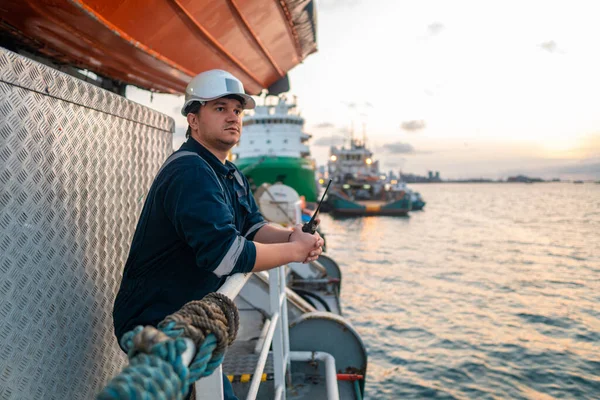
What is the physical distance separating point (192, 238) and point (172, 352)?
0.82 meters

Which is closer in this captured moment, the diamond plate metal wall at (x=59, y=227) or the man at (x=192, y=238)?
the diamond plate metal wall at (x=59, y=227)

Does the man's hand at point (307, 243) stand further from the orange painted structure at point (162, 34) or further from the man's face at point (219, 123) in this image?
the orange painted structure at point (162, 34)

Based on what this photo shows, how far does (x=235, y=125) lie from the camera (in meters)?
2.16

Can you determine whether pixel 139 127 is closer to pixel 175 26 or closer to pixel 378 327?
pixel 175 26

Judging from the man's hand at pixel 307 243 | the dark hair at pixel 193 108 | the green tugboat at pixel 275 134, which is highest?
the green tugboat at pixel 275 134

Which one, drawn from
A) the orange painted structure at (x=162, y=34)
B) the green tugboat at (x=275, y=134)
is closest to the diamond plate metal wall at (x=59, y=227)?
the orange painted structure at (x=162, y=34)

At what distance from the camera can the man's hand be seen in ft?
6.91

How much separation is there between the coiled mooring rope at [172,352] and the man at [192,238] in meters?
0.44

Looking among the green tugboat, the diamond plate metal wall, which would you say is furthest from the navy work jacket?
the green tugboat

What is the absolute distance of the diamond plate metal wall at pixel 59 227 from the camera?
4.85ft

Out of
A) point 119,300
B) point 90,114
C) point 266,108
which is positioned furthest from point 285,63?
point 266,108

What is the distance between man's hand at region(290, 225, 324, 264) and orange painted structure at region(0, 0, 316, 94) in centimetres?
254

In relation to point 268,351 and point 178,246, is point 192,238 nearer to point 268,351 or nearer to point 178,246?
point 178,246

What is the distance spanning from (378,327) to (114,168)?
9.30m
